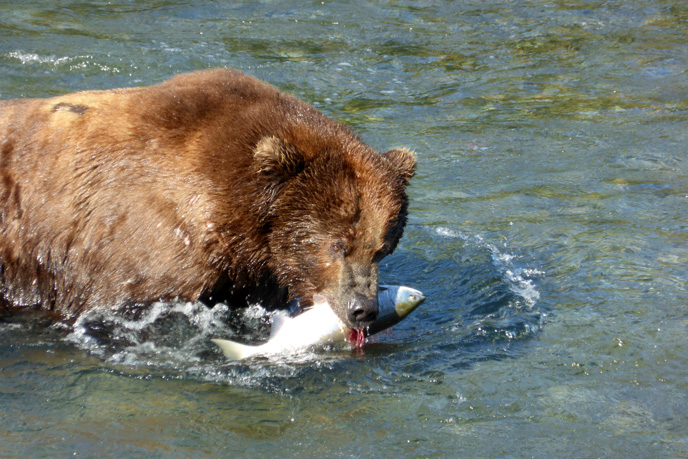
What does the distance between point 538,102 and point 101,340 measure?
7705mm

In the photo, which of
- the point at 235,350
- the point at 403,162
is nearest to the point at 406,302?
the point at 403,162

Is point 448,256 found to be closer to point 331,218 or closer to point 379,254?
point 379,254

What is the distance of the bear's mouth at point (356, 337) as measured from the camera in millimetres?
5426

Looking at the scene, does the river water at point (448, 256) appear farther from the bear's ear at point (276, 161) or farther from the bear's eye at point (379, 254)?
the bear's ear at point (276, 161)

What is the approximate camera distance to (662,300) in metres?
6.41

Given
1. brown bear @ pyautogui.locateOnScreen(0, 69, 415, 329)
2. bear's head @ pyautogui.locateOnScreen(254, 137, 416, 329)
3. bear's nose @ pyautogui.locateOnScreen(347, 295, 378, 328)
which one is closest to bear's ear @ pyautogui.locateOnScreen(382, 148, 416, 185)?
brown bear @ pyautogui.locateOnScreen(0, 69, 415, 329)

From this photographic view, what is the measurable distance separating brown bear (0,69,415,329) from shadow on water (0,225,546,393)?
0.16 metres

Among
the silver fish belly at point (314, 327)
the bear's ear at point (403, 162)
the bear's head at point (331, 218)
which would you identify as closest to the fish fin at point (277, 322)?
the silver fish belly at point (314, 327)

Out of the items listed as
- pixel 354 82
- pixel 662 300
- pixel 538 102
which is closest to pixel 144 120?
pixel 662 300

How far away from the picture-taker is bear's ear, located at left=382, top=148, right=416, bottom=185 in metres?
5.93

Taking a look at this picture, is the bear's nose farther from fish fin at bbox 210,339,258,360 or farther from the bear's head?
fish fin at bbox 210,339,258,360

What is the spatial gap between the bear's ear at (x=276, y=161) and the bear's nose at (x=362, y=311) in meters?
0.90

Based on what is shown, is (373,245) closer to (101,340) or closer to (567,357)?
(567,357)

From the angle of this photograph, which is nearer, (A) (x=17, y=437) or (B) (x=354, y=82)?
(A) (x=17, y=437)
